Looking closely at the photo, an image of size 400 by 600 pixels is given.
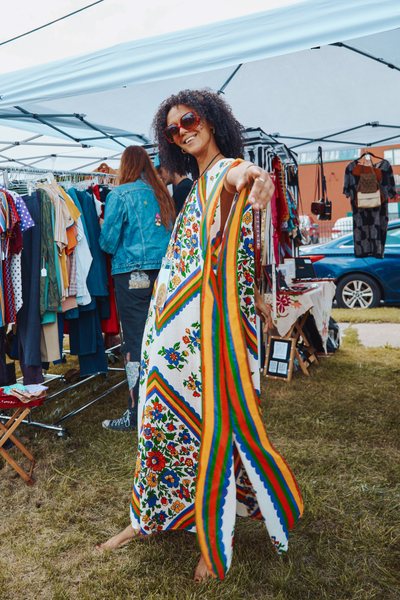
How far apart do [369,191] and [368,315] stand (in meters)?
2.03

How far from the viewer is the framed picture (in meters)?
4.47

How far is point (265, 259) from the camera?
4.20 m

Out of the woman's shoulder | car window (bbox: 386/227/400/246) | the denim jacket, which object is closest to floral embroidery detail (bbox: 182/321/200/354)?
the denim jacket

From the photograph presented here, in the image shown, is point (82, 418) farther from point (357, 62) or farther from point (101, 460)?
point (357, 62)

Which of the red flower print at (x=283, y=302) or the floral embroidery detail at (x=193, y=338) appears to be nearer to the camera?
the floral embroidery detail at (x=193, y=338)

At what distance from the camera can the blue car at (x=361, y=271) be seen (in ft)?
25.0

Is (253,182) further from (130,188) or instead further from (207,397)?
(130,188)

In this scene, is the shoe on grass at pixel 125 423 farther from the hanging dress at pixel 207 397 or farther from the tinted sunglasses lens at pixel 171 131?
the tinted sunglasses lens at pixel 171 131

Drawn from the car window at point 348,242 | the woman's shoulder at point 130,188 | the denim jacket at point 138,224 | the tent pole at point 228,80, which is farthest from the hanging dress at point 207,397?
the car window at point 348,242

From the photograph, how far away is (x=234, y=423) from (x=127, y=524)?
1.06 metres

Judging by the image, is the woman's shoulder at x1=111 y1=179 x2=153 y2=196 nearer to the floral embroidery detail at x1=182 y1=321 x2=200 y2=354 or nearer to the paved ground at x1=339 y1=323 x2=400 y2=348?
the floral embroidery detail at x1=182 y1=321 x2=200 y2=354

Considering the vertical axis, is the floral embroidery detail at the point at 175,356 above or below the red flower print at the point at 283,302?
above

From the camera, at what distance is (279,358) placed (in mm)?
4570

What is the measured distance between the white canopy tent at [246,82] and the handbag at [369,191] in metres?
0.66
